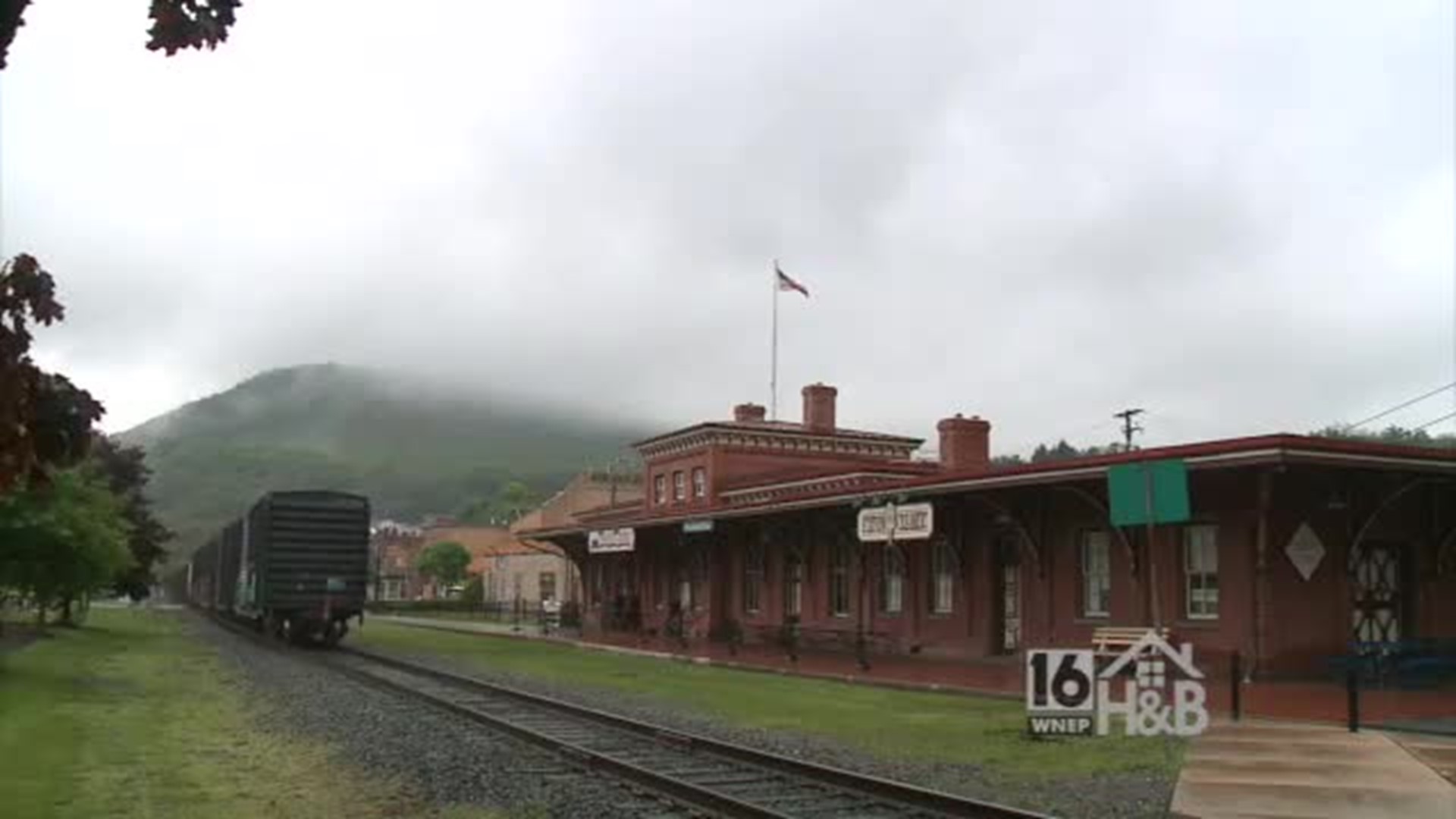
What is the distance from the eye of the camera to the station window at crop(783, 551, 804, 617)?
3722 cm

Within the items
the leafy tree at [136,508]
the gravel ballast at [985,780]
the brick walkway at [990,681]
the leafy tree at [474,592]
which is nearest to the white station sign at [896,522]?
the brick walkway at [990,681]

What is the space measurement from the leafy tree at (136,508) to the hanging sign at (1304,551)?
1496 inches

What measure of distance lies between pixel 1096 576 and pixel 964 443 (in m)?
12.2

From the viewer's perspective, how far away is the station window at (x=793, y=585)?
122 feet

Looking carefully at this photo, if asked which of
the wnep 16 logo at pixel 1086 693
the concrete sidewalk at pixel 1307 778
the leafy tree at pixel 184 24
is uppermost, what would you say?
the leafy tree at pixel 184 24

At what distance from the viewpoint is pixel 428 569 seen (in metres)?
109

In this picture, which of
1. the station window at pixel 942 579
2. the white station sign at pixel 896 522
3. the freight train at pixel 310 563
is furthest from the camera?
the freight train at pixel 310 563

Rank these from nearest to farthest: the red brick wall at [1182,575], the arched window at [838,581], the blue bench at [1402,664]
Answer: the blue bench at [1402,664] → the red brick wall at [1182,575] → the arched window at [838,581]

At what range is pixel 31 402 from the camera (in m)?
4.78

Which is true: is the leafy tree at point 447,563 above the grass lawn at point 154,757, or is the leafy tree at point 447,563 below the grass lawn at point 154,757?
above

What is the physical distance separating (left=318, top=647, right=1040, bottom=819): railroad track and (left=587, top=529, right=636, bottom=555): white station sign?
19.8 metres

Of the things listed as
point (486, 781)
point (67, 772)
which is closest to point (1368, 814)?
point (486, 781)

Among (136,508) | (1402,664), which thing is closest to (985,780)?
(1402,664)

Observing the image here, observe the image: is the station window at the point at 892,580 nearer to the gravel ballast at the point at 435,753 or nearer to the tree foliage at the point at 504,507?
the gravel ballast at the point at 435,753
